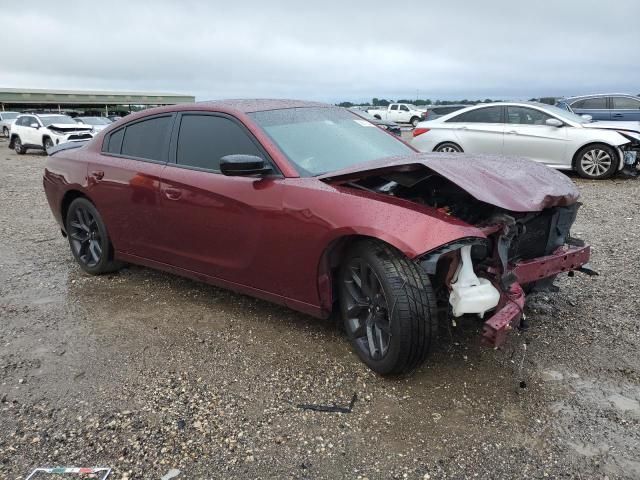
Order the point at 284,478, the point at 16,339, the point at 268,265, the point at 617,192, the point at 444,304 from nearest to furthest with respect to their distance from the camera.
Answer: the point at 284,478, the point at 444,304, the point at 268,265, the point at 16,339, the point at 617,192

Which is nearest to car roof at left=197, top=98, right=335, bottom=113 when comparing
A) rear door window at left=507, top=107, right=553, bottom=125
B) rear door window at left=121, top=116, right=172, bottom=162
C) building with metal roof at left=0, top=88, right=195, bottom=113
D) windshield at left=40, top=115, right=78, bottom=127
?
rear door window at left=121, top=116, right=172, bottom=162

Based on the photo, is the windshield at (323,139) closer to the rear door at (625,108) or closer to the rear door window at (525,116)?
the rear door window at (525,116)

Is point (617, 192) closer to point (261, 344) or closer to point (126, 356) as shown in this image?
point (261, 344)

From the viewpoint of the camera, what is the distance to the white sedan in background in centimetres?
989

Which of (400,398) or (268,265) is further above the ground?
(268,265)

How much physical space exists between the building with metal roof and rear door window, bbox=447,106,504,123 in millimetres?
46688

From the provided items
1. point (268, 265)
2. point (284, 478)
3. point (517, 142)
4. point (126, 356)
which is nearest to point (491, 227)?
point (268, 265)

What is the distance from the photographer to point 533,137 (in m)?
10.2

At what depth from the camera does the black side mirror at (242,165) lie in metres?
3.31

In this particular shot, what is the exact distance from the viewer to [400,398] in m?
2.98

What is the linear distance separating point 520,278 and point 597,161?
320 inches

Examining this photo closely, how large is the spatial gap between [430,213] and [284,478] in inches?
59.7

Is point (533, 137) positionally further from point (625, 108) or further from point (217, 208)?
point (217, 208)

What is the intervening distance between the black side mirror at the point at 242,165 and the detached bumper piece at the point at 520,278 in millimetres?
1627
